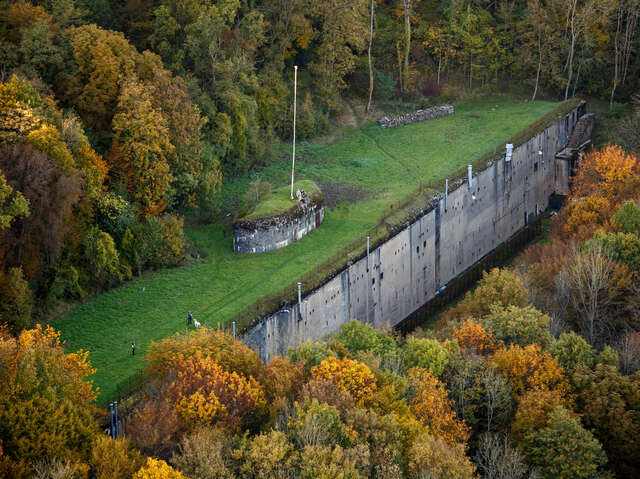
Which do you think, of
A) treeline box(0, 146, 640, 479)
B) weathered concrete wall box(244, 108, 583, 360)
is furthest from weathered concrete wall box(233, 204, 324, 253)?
treeline box(0, 146, 640, 479)

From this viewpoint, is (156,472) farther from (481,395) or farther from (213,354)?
(481,395)

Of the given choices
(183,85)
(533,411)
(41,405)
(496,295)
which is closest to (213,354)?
(41,405)

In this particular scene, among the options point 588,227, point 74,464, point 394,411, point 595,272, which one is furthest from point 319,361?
point 588,227

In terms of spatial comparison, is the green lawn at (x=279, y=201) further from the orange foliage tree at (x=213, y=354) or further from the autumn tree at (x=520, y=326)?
the orange foliage tree at (x=213, y=354)

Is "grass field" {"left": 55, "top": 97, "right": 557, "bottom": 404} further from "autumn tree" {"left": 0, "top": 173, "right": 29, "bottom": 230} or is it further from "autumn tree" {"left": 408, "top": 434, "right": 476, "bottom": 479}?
"autumn tree" {"left": 408, "top": 434, "right": 476, "bottom": 479}

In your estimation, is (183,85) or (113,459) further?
(183,85)

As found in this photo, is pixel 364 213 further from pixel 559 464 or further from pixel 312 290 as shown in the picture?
pixel 559 464
